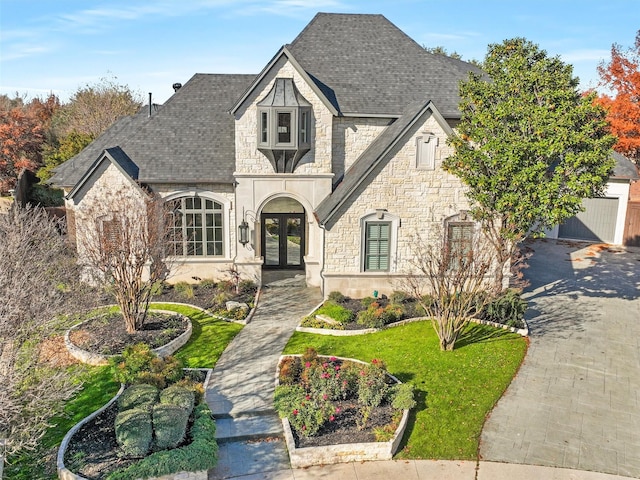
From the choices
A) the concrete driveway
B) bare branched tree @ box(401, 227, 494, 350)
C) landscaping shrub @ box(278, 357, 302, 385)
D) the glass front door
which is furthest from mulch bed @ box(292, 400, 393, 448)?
the glass front door

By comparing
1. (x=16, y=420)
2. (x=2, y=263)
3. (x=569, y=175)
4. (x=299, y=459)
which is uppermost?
(x=569, y=175)

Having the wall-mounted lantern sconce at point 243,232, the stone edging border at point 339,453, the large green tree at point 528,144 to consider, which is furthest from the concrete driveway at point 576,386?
the wall-mounted lantern sconce at point 243,232

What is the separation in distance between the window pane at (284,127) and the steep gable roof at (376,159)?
9.87ft

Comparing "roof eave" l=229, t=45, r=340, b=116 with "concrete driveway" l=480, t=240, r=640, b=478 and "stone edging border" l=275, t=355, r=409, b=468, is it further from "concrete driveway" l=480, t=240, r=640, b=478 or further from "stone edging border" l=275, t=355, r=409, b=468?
"stone edging border" l=275, t=355, r=409, b=468

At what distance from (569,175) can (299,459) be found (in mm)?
13591

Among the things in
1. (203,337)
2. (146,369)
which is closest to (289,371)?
(146,369)

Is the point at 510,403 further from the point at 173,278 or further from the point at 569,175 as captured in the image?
the point at 173,278

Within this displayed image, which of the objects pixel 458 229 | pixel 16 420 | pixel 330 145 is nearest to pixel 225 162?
pixel 330 145

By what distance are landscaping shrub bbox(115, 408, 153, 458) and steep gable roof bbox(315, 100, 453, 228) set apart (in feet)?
36.1

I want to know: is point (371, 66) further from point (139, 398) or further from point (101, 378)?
point (139, 398)

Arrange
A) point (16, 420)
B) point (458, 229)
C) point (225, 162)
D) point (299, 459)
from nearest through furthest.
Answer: point (16, 420) < point (299, 459) < point (458, 229) < point (225, 162)

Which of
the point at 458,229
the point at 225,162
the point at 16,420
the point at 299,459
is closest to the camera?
the point at 16,420

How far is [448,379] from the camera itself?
626 inches

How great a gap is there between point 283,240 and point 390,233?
603 cm
